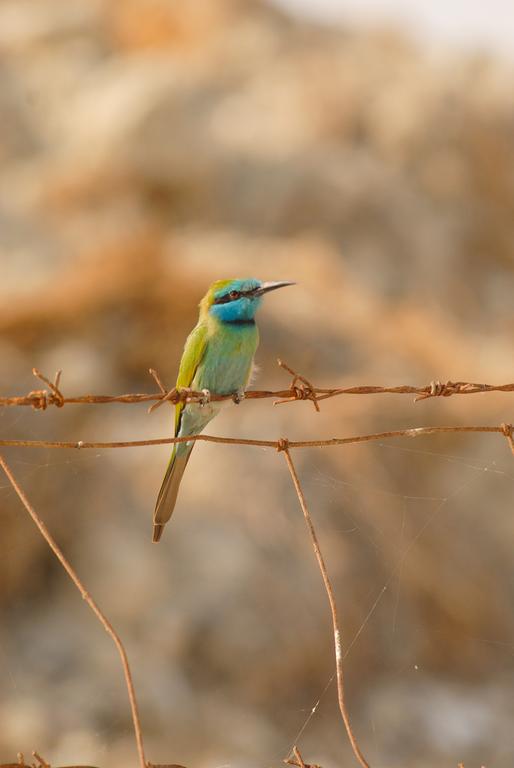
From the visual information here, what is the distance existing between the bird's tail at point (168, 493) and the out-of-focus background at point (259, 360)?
1.31m

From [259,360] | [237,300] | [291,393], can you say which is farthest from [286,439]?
[259,360]

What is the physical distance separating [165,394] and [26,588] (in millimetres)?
6529

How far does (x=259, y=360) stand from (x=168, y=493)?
25.4 feet

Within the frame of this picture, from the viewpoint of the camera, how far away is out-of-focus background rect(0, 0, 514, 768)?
7559mm

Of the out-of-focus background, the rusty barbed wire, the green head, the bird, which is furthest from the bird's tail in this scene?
the out-of-focus background

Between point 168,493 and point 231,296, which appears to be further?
point 231,296

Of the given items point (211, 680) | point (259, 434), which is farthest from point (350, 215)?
point (211, 680)

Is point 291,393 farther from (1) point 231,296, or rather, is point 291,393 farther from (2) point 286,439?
(1) point 231,296

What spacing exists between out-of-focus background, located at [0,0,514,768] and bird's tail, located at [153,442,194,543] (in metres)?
1.31

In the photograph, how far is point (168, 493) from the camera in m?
2.82

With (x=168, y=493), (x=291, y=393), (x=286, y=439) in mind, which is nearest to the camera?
(x=286, y=439)

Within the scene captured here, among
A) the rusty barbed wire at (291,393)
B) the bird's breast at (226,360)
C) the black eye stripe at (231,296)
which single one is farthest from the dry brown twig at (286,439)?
the black eye stripe at (231,296)

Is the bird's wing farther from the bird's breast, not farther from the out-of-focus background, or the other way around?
the out-of-focus background

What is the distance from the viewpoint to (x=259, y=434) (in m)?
9.22
